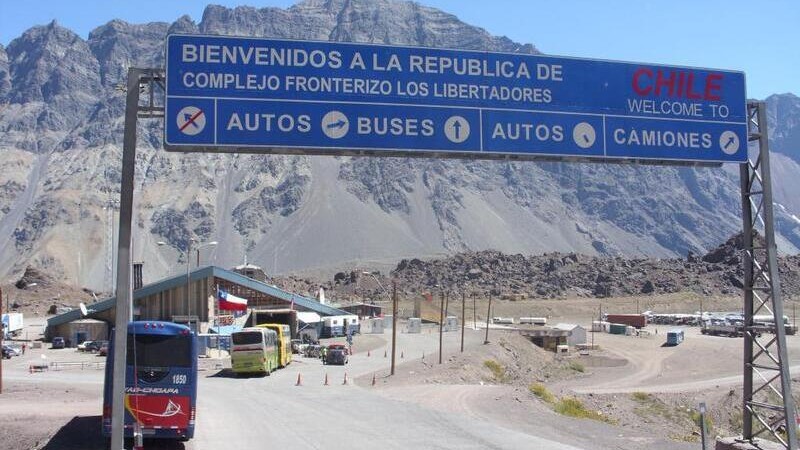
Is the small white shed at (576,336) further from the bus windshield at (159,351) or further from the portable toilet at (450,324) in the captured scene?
the bus windshield at (159,351)

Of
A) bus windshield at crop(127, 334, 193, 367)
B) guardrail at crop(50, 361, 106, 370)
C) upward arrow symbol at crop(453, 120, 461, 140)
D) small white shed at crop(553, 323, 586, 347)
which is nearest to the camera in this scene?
upward arrow symbol at crop(453, 120, 461, 140)

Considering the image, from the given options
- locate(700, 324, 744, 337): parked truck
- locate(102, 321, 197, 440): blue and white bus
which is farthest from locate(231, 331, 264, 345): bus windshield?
locate(700, 324, 744, 337): parked truck

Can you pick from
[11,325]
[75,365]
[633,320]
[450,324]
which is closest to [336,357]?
[75,365]

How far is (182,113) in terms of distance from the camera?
13.9m

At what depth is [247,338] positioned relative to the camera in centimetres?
4225

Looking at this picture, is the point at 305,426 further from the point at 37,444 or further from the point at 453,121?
the point at 453,121

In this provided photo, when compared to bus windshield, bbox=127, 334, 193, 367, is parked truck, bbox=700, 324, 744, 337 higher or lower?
lower

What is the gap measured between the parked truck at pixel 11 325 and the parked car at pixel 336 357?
32.6 meters

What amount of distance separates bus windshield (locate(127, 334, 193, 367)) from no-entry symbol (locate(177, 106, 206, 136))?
6060 mm

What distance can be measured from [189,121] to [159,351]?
6391 millimetres

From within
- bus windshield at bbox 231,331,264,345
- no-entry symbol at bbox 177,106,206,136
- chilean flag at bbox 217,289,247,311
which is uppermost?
no-entry symbol at bbox 177,106,206,136

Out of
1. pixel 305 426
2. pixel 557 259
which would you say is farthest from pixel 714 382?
pixel 557 259

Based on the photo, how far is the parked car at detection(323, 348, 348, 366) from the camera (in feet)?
170

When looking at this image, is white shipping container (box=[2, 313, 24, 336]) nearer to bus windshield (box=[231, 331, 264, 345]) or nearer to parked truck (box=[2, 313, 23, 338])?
parked truck (box=[2, 313, 23, 338])
